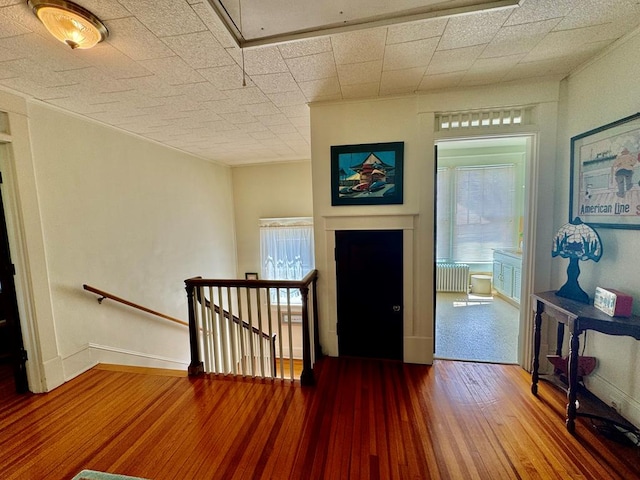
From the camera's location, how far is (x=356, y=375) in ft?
8.41

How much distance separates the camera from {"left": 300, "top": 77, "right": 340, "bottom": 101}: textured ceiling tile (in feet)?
7.32

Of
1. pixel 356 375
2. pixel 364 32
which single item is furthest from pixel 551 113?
pixel 356 375

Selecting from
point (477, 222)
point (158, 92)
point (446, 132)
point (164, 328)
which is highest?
point (158, 92)

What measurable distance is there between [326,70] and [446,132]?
1311 mm

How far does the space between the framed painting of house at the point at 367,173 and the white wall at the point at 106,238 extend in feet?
8.52

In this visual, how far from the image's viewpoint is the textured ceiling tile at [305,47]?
1700 millimetres

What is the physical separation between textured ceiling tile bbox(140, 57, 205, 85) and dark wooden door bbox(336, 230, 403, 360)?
6.09 ft

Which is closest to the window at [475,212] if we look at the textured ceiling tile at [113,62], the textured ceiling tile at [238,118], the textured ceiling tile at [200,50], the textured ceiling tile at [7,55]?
the textured ceiling tile at [238,118]

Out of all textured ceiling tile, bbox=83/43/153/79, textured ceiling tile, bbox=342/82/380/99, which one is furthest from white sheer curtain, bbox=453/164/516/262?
textured ceiling tile, bbox=83/43/153/79

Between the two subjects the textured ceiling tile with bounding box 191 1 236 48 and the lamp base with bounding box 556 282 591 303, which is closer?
the textured ceiling tile with bounding box 191 1 236 48

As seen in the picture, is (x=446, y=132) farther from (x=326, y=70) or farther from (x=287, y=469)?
(x=287, y=469)

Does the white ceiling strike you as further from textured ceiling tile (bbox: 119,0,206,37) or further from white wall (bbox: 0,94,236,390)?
white wall (bbox: 0,94,236,390)

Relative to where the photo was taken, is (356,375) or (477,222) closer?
(356,375)

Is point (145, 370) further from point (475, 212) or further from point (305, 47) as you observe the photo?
point (475, 212)
